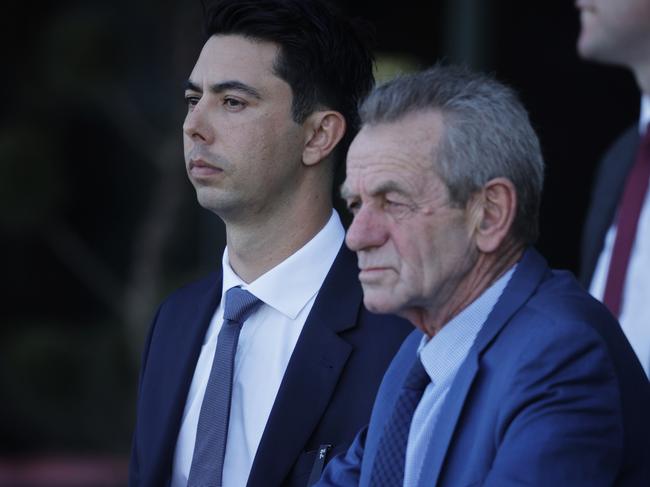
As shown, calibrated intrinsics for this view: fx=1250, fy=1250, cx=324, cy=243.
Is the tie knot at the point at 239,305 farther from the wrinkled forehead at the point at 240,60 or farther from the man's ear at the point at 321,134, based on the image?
the wrinkled forehead at the point at 240,60

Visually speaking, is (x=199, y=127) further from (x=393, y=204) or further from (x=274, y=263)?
(x=393, y=204)

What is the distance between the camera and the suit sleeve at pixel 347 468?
2.51 m

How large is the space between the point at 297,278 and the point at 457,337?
25.6 inches

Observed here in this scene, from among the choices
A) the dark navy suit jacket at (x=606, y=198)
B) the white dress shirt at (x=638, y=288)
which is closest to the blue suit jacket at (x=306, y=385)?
the white dress shirt at (x=638, y=288)

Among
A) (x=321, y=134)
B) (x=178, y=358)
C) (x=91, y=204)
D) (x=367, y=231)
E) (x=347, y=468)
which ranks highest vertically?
(x=91, y=204)

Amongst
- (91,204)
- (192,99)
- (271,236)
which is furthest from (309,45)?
(91,204)

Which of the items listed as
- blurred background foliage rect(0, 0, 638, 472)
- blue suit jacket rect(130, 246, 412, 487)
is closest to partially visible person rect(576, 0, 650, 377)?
blue suit jacket rect(130, 246, 412, 487)

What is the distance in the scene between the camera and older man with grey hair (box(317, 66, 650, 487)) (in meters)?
2.12

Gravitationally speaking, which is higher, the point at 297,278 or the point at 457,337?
the point at 297,278

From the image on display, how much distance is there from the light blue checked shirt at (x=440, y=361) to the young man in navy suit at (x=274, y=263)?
A: 43cm

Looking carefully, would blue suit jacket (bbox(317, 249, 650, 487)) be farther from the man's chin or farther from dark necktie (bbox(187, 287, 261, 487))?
dark necktie (bbox(187, 287, 261, 487))

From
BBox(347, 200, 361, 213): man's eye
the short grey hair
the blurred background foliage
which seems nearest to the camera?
the short grey hair

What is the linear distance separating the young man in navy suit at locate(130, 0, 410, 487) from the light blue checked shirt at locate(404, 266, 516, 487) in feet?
1.41

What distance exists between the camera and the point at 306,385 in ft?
9.01
